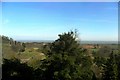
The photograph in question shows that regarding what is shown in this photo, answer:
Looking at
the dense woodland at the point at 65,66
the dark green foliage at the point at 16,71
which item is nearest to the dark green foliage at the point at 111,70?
the dense woodland at the point at 65,66

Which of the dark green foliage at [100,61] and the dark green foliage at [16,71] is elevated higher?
the dark green foliage at [100,61]

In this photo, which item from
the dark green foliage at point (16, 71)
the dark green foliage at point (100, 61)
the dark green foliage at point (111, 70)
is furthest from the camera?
the dark green foliage at point (100, 61)

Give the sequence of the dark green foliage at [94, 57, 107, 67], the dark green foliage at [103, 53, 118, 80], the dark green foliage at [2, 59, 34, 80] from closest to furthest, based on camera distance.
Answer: the dark green foliage at [103, 53, 118, 80] < the dark green foliage at [2, 59, 34, 80] < the dark green foliage at [94, 57, 107, 67]

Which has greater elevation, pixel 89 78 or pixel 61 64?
pixel 61 64

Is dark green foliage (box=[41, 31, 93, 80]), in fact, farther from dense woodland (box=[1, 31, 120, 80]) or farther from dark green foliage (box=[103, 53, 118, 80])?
dark green foliage (box=[103, 53, 118, 80])

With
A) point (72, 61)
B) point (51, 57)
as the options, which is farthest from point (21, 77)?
point (72, 61)

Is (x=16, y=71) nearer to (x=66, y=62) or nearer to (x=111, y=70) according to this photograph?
(x=66, y=62)

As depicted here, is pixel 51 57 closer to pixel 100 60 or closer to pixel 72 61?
pixel 72 61

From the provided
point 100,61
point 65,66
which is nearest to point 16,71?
point 65,66

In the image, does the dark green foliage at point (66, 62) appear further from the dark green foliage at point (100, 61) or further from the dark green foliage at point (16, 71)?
the dark green foliage at point (100, 61)

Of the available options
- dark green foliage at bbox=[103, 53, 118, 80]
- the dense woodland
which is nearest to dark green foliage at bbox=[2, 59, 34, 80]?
the dense woodland

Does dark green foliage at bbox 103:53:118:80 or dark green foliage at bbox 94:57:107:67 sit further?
dark green foliage at bbox 94:57:107:67
